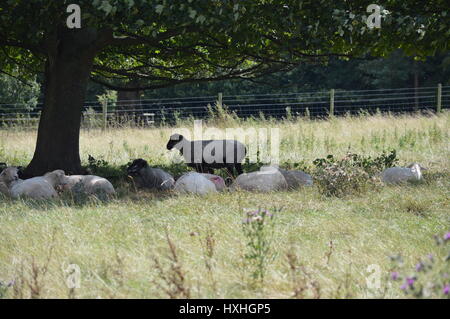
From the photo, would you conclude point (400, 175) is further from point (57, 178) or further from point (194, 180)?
point (57, 178)

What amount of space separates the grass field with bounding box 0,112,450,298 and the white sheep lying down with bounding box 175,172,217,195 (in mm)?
323

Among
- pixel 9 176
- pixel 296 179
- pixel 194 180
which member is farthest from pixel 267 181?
pixel 9 176

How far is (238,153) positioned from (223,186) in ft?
7.00

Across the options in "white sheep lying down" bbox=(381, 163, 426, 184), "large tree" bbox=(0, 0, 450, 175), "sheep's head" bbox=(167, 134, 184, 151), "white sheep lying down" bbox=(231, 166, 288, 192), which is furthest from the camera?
"sheep's head" bbox=(167, 134, 184, 151)

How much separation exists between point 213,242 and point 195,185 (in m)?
4.15

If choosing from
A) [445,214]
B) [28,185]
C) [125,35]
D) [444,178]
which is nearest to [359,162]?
[444,178]

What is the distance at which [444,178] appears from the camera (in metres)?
11.3

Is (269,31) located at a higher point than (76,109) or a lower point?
higher

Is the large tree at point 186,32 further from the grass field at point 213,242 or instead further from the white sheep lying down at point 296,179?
the white sheep lying down at point 296,179

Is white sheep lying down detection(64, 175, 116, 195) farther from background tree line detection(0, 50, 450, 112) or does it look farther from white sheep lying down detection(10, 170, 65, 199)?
background tree line detection(0, 50, 450, 112)

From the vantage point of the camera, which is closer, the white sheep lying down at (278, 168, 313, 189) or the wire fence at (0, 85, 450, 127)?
the white sheep lying down at (278, 168, 313, 189)

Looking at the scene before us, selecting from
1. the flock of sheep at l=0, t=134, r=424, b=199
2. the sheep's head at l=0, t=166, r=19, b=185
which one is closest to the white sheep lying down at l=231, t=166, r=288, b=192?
the flock of sheep at l=0, t=134, r=424, b=199

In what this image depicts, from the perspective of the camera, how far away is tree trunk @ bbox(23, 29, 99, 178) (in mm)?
11930
